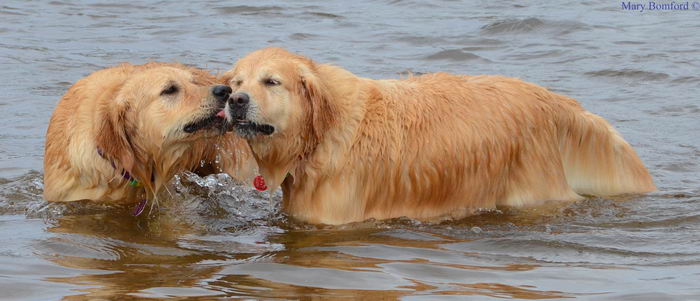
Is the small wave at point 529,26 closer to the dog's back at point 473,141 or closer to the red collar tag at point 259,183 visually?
the dog's back at point 473,141

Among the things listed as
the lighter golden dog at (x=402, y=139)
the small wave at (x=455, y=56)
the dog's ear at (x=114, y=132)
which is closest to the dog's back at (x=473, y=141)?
the lighter golden dog at (x=402, y=139)

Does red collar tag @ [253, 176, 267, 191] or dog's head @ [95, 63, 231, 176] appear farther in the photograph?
red collar tag @ [253, 176, 267, 191]

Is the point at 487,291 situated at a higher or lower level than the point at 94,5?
lower

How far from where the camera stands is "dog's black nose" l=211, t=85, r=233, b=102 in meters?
7.95

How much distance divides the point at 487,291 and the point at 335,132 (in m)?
1.97

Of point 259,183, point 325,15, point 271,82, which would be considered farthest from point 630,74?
point 271,82

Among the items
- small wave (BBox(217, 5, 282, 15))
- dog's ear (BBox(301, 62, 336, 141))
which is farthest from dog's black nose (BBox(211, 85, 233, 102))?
small wave (BBox(217, 5, 282, 15))

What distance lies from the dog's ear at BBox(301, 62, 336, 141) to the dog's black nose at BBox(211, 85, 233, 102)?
1.83ft

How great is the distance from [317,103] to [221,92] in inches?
28.0

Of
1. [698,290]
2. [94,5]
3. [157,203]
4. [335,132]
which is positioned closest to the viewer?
[698,290]

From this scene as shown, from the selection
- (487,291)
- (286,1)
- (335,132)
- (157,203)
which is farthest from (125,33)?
(487,291)

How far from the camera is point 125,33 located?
16.8 m

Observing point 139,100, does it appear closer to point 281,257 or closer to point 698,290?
point 281,257

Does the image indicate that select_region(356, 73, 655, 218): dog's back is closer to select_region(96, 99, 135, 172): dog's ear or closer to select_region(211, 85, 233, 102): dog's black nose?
select_region(211, 85, 233, 102): dog's black nose
